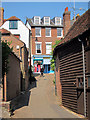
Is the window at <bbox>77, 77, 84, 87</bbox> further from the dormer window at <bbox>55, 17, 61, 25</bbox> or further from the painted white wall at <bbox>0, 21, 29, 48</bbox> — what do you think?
the dormer window at <bbox>55, 17, 61, 25</bbox>

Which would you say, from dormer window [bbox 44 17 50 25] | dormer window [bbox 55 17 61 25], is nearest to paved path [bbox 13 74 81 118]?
dormer window [bbox 44 17 50 25]

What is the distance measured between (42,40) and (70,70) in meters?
25.4

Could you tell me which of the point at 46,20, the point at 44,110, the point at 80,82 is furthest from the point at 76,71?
the point at 46,20

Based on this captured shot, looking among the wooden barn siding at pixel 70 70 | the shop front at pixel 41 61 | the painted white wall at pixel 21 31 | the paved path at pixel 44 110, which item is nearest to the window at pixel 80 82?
the wooden barn siding at pixel 70 70

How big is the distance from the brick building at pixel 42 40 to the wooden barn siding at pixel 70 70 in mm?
22939

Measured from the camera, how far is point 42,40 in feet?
128

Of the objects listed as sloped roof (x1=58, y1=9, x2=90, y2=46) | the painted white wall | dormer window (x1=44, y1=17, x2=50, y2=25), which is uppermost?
dormer window (x1=44, y1=17, x2=50, y2=25)

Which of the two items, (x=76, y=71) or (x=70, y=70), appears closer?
(x=76, y=71)

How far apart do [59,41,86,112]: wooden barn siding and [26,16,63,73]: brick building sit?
75.3ft

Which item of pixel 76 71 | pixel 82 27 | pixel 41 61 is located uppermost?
pixel 82 27

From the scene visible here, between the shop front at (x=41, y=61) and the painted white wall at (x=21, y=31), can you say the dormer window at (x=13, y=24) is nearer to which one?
the painted white wall at (x=21, y=31)

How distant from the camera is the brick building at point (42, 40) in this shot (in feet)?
127

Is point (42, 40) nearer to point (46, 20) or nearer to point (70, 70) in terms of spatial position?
point (46, 20)

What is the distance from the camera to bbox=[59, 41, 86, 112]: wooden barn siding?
1275cm
